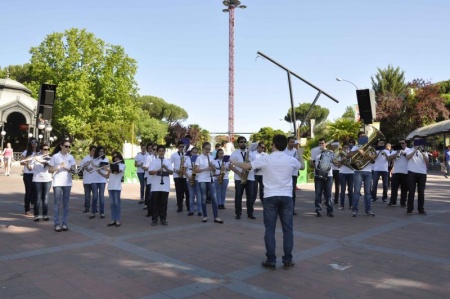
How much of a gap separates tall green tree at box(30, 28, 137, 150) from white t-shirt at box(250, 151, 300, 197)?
31.8 meters

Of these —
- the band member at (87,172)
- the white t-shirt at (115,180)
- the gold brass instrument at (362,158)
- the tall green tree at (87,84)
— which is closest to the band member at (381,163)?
the gold brass instrument at (362,158)

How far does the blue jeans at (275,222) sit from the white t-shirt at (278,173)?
0.10m

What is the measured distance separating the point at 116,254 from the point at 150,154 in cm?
530

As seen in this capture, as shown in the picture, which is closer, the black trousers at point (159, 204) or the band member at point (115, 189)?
the band member at point (115, 189)

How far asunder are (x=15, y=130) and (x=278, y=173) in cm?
4971

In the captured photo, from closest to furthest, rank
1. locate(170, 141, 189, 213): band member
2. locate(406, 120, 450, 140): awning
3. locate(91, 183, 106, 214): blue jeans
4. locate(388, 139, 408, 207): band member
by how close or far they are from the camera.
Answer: locate(91, 183, 106, 214): blue jeans < locate(170, 141, 189, 213): band member < locate(388, 139, 408, 207): band member < locate(406, 120, 450, 140): awning

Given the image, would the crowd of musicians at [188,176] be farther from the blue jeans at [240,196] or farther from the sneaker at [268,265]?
the sneaker at [268,265]

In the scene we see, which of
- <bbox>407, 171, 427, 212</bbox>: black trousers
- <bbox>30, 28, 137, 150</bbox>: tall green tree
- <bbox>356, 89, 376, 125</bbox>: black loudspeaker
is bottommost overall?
<bbox>407, 171, 427, 212</bbox>: black trousers

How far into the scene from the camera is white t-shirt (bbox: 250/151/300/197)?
202 inches

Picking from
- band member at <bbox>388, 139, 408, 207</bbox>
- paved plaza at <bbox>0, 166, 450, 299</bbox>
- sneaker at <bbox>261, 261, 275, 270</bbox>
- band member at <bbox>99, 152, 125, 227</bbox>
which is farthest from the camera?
band member at <bbox>388, 139, 408, 207</bbox>

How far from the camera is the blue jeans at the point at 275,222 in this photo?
5.13 metres

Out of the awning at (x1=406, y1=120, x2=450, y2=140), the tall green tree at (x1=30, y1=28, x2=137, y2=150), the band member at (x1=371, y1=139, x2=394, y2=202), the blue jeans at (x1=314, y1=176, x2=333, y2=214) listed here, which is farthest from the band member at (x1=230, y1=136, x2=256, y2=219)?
the tall green tree at (x1=30, y1=28, x2=137, y2=150)

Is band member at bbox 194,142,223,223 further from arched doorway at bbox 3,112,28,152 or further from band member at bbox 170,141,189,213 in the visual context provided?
arched doorway at bbox 3,112,28,152

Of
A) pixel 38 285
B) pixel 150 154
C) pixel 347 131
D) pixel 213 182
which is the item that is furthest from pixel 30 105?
pixel 38 285
